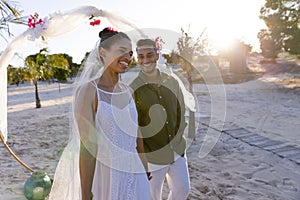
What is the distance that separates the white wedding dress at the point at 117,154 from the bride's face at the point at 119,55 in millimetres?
183

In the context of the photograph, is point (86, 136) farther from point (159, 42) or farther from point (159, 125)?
point (159, 42)

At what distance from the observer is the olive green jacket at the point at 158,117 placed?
9.23ft

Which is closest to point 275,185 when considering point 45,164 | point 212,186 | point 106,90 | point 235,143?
point 212,186

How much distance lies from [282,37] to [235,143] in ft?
55.9

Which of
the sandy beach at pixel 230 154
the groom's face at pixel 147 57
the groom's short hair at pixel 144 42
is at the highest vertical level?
the groom's short hair at pixel 144 42

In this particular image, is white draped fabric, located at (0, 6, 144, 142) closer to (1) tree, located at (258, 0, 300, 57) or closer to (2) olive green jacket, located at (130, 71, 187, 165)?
(2) olive green jacket, located at (130, 71, 187, 165)

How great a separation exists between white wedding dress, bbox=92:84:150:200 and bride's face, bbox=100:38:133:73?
0.60 ft

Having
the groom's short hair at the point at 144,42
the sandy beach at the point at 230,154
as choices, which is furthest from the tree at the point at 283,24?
the groom's short hair at the point at 144,42

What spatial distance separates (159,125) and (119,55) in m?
1.14

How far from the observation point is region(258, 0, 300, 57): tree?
18994 mm

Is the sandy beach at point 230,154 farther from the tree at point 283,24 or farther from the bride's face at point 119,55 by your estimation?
the tree at point 283,24

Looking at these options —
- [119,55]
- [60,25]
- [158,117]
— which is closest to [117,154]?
[119,55]

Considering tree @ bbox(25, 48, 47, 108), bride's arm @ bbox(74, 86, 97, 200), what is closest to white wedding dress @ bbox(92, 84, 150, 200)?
bride's arm @ bbox(74, 86, 97, 200)

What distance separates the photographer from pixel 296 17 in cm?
1959
